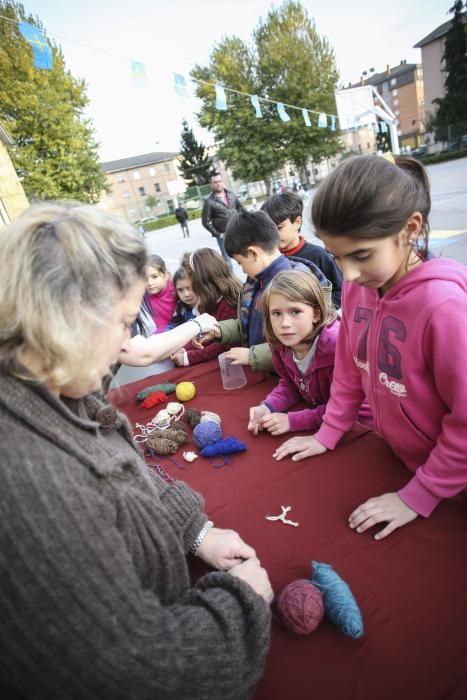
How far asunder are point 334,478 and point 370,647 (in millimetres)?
475

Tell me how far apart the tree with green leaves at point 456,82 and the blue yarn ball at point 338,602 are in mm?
33124

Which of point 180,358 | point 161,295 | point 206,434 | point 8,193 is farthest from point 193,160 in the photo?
point 206,434

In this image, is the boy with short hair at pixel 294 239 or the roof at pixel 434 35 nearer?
the boy with short hair at pixel 294 239

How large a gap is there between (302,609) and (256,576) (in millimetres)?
131

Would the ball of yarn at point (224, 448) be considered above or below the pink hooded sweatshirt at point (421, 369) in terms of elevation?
below

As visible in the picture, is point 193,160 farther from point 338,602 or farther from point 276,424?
point 338,602

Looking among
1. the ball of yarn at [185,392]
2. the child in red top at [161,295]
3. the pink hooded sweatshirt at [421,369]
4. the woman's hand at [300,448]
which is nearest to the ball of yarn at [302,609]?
the pink hooded sweatshirt at [421,369]

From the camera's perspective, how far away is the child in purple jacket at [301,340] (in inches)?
61.9

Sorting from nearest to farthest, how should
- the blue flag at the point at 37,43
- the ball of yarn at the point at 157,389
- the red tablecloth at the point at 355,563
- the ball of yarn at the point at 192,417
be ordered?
the red tablecloth at the point at 355,563
the ball of yarn at the point at 192,417
the ball of yarn at the point at 157,389
the blue flag at the point at 37,43

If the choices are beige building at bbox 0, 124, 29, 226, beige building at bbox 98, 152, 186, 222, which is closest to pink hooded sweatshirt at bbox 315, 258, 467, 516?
beige building at bbox 0, 124, 29, 226

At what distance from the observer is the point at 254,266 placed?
6.94 ft

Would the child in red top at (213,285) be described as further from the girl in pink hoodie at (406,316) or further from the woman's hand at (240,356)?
the girl in pink hoodie at (406,316)

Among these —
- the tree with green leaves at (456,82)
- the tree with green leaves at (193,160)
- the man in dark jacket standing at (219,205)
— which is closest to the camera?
the man in dark jacket standing at (219,205)

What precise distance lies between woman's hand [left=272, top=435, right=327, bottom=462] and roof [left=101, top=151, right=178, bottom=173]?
55179 mm
